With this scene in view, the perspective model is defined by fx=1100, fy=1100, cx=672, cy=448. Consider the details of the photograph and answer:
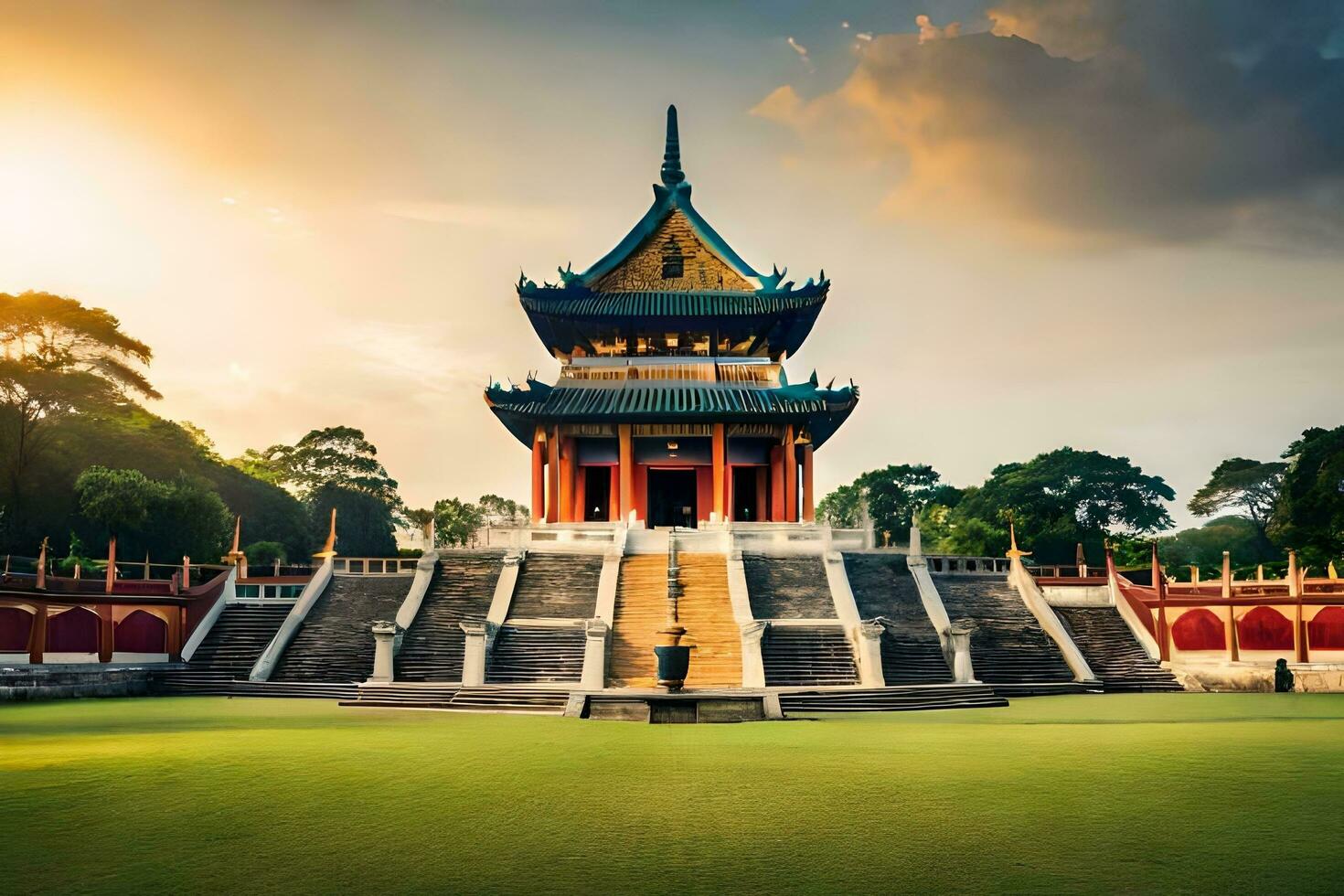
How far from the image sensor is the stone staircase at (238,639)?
28.3 meters

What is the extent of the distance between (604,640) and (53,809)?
15376 millimetres

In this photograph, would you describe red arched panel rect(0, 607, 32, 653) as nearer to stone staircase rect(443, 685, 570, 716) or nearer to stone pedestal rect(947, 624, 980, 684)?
stone staircase rect(443, 685, 570, 716)

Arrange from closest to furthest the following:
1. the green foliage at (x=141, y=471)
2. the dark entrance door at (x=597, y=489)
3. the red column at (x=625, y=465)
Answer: the red column at (x=625, y=465), the dark entrance door at (x=597, y=489), the green foliage at (x=141, y=471)

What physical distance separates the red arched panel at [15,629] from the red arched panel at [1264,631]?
3028 centimetres

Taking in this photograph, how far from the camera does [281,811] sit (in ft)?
31.4

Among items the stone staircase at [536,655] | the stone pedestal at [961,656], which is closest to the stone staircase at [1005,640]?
the stone pedestal at [961,656]

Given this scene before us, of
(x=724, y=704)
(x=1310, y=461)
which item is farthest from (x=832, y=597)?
(x=1310, y=461)

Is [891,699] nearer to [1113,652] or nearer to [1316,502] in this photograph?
[1113,652]

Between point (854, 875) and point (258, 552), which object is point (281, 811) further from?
point (258, 552)

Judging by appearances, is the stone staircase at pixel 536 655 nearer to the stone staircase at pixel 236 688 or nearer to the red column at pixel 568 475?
the stone staircase at pixel 236 688

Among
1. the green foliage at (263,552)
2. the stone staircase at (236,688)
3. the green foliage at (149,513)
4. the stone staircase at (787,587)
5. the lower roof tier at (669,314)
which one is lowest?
the stone staircase at (236,688)

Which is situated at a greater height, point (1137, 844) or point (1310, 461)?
point (1310, 461)

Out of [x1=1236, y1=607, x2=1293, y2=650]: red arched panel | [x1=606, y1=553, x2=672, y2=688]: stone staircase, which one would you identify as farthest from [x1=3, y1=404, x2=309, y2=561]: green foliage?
[x1=1236, y1=607, x2=1293, y2=650]: red arched panel

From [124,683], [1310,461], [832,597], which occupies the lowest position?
[124,683]
